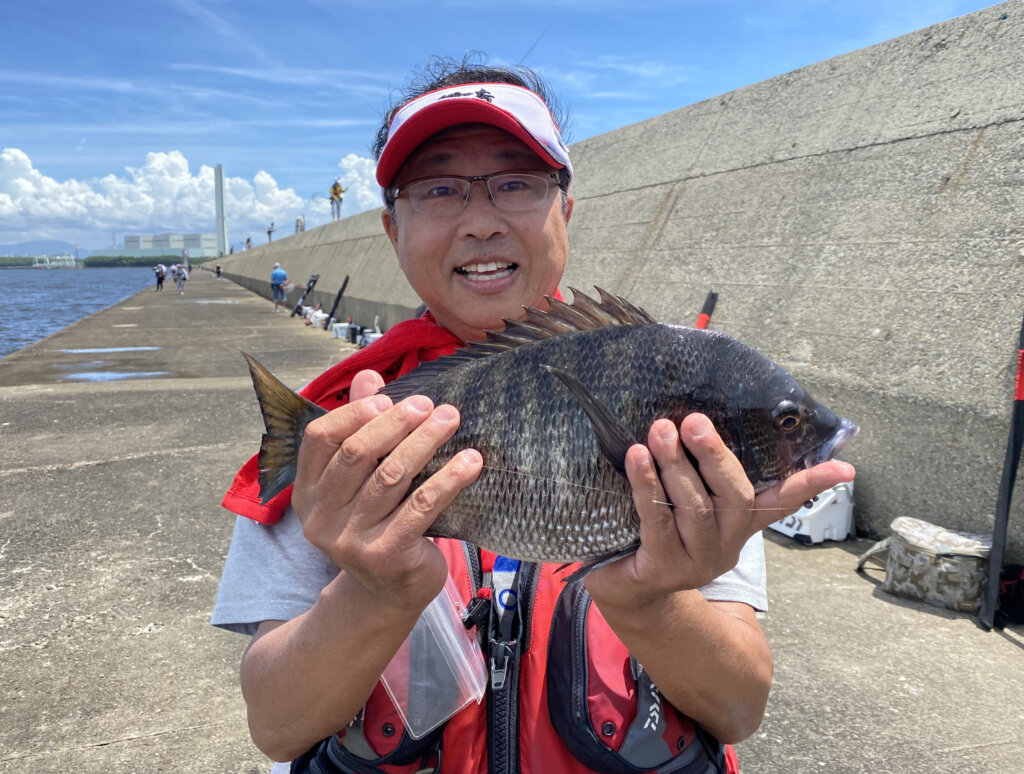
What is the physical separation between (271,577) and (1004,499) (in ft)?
10.9

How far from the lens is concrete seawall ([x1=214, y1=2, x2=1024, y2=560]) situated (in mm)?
3916

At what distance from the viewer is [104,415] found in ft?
27.0

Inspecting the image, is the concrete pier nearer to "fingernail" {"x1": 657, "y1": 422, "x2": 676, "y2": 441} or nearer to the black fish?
the black fish

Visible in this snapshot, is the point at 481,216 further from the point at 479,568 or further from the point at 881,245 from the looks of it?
the point at 881,245

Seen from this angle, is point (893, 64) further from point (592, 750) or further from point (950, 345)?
point (592, 750)

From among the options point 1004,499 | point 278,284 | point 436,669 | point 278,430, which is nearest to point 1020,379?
point 1004,499

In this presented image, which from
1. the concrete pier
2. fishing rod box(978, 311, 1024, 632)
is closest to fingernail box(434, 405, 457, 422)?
the concrete pier

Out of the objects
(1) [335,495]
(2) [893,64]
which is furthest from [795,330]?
(1) [335,495]

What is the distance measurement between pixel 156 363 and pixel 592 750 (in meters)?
13.1

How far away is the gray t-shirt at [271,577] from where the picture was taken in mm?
1625

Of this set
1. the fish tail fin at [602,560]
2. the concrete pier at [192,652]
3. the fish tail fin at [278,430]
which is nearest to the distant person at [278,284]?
the concrete pier at [192,652]

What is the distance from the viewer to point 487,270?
5.89 ft

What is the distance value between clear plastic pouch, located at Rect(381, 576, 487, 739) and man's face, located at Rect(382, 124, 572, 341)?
0.70 meters

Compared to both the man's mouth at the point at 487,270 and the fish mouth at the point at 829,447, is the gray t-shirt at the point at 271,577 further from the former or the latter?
the man's mouth at the point at 487,270
